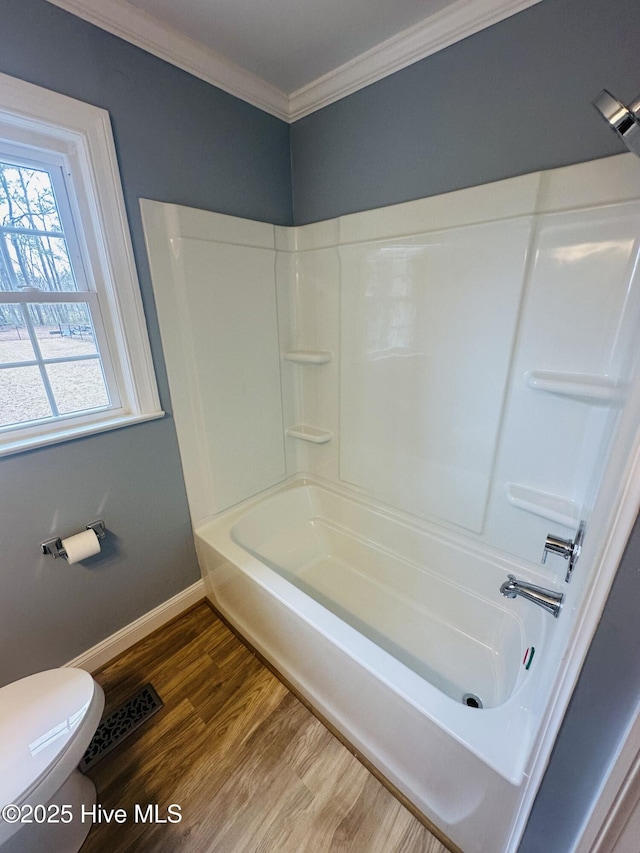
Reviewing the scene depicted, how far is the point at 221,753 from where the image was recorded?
47.1 inches

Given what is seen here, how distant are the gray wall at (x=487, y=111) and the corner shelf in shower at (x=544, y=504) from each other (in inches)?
43.6

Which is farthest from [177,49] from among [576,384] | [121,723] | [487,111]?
[121,723]

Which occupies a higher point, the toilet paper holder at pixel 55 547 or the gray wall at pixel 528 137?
the gray wall at pixel 528 137

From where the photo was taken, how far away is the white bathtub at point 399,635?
2.89 feet

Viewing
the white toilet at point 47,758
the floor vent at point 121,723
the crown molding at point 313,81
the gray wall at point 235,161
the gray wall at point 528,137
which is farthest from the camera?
the floor vent at point 121,723

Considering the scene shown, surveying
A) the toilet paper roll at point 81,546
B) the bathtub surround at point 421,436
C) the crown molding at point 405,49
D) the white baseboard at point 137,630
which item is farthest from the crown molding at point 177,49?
the white baseboard at point 137,630

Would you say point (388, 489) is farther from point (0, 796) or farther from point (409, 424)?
point (0, 796)

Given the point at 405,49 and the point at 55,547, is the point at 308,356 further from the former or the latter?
the point at 55,547

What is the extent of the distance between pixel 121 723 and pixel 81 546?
0.70 m

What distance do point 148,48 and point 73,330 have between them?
994 millimetres

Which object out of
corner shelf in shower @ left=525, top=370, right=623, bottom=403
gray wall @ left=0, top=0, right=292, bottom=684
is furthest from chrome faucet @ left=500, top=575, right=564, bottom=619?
gray wall @ left=0, top=0, right=292, bottom=684

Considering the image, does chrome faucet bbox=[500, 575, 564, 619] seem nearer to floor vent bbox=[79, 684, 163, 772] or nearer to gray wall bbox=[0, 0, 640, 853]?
gray wall bbox=[0, 0, 640, 853]

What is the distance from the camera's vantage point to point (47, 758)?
847mm

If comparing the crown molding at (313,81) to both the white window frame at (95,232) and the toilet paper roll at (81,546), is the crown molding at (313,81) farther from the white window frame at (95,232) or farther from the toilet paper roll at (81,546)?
the toilet paper roll at (81,546)
